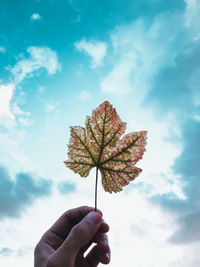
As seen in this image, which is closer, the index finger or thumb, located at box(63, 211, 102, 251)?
thumb, located at box(63, 211, 102, 251)

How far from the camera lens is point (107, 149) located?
2711 millimetres

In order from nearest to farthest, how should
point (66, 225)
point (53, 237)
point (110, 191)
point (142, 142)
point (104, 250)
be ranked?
point (142, 142), point (110, 191), point (104, 250), point (53, 237), point (66, 225)

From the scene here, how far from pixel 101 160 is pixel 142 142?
23.3 inches

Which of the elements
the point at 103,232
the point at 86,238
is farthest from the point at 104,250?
the point at 86,238

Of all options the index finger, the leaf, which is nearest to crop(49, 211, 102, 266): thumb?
the leaf

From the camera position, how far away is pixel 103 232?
3.31m

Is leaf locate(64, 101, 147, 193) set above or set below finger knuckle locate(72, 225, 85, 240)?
above

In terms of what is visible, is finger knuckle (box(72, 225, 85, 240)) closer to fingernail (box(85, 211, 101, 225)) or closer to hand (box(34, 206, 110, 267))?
hand (box(34, 206, 110, 267))

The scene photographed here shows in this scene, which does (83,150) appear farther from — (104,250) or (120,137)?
(104,250)

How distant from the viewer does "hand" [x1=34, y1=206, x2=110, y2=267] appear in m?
2.61

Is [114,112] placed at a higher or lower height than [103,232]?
higher

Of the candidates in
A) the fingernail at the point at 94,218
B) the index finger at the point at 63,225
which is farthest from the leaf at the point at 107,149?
the index finger at the point at 63,225

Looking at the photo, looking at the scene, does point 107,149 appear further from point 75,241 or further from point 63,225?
point 63,225

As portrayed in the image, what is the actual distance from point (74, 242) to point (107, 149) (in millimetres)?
1254
